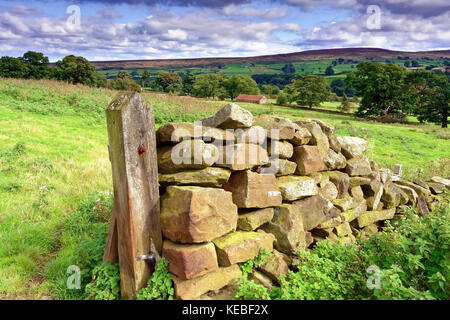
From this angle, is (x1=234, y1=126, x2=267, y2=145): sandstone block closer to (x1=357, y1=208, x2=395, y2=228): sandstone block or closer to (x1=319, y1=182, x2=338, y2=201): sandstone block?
(x1=319, y1=182, x2=338, y2=201): sandstone block

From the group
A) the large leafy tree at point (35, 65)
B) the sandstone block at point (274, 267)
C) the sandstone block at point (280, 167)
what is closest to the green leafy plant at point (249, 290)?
the sandstone block at point (274, 267)

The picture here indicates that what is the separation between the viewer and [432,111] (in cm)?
4566

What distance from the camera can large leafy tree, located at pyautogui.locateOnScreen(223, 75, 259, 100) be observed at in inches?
3066

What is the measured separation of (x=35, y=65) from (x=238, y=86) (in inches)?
1846

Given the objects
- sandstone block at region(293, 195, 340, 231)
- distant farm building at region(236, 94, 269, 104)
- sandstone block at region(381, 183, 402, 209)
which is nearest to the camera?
sandstone block at region(293, 195, 340, 231)

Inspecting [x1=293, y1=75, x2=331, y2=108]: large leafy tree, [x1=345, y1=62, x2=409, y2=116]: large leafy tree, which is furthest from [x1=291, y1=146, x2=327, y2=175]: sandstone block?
[x1=293, y1=75, x2=331, y2=108]: large leafy tree

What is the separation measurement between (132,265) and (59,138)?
30.8 feet

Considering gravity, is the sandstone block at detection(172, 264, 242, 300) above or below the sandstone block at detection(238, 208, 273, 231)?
below

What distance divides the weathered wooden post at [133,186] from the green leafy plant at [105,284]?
12 cm

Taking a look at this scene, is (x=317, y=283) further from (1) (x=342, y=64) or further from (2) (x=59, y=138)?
(1) (x=342, y=64)

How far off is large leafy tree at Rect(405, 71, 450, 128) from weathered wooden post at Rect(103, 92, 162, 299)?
5312 centimetres

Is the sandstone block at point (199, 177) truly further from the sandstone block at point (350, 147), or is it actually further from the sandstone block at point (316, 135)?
the sandstone block at point (350, 147)

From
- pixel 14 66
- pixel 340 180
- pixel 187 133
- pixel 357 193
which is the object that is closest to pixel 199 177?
pixel 187 133

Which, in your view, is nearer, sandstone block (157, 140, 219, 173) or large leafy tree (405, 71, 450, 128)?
sandstone block (157, 140, 219, 173)
